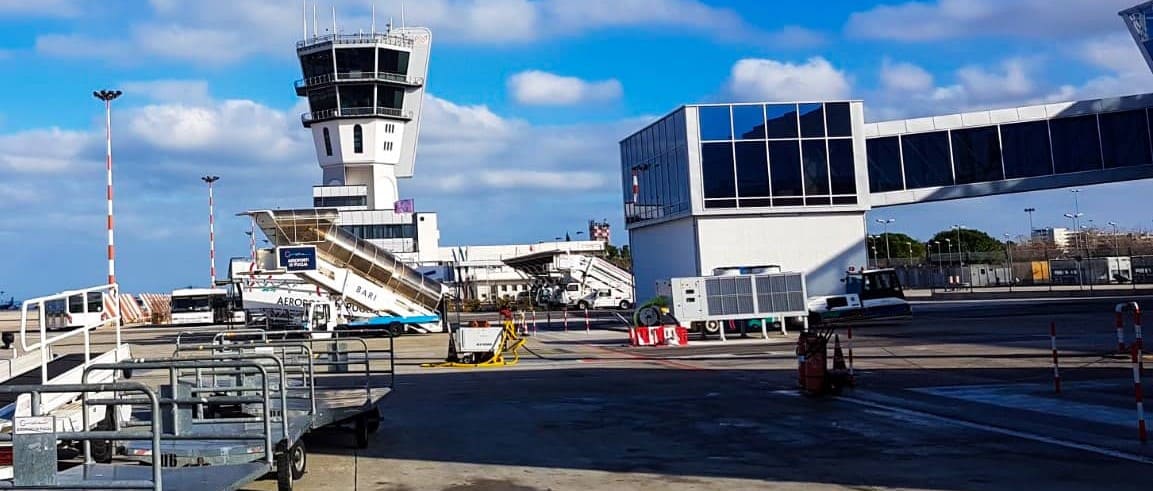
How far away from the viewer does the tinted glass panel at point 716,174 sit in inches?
1624

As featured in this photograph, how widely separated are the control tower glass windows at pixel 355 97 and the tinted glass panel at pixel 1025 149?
6871cm

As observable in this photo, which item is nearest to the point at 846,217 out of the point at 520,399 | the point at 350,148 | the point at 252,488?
the point at 520,399

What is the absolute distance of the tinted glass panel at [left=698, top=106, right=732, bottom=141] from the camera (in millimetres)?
41375

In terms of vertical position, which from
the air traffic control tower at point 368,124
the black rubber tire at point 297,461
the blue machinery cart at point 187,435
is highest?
the air traffic control tower at point 368,124

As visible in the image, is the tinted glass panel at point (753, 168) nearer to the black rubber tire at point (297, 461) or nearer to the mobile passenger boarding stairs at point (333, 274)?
the mobile passenger boarding stairs at point (333, 274)

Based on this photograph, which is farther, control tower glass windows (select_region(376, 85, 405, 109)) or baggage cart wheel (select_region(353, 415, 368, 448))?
control tower glass windows (select_region(376, 85, 405, 109))

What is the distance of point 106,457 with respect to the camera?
1037 cm

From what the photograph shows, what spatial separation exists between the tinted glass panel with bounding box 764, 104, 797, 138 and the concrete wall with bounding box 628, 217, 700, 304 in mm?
4964

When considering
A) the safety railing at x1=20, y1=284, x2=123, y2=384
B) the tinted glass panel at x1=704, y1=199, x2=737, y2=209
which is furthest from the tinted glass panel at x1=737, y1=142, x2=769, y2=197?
the safety railing at x1=20, y1=284, x2=123, y2=384

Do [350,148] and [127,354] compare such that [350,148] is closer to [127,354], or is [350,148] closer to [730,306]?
[730,306]

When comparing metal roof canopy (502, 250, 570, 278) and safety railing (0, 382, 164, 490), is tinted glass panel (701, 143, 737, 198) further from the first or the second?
safety railing (0, 382, 164, 490)

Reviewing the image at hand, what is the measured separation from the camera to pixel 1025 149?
4400 cm

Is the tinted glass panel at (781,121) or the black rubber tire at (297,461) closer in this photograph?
the black rubber tire at (297,461)

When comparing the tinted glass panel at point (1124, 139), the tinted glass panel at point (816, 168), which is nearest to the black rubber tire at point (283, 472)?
the tinted glass panel at point (816, 168)
